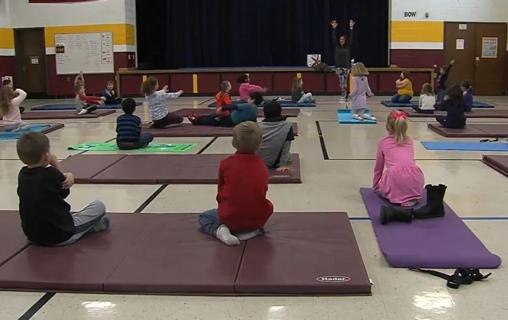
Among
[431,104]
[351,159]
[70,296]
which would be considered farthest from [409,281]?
[431,104]

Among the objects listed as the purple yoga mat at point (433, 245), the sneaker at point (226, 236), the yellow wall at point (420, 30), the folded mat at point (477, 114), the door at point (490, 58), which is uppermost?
the yellow wall at point (420, 30)

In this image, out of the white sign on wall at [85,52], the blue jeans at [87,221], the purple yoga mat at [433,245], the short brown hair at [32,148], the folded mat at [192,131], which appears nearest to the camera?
the purple yoga mat at [433,245]

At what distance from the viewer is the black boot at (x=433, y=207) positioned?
196 inches

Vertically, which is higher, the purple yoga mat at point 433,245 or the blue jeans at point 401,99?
the blue jeans at point 401,99

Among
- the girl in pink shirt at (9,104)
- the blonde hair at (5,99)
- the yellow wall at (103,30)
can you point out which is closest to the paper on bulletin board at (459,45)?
the yellow wall at (103,30)

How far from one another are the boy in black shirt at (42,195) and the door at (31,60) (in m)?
17.8

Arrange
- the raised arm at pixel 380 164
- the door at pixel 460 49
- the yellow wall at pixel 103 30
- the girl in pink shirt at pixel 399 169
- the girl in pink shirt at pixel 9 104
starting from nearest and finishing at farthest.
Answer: the girl in pink shirt at pixel 399 169
the raised arm at pixel 380 164
the girl in pink shirt at pixel 9 104
the door at pixel 460 49
the yellow wall at pixel 103 30

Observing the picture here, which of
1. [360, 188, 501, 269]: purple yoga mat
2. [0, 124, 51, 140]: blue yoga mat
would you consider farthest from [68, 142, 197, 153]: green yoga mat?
[360, 188, 501, 269]: purple yoga mat

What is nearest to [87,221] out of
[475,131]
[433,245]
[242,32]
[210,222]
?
[210,222]

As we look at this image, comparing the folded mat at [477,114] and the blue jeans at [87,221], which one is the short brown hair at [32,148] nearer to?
the blue jeans at [87,221]

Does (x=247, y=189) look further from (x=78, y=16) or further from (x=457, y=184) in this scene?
(x=78, y=16)

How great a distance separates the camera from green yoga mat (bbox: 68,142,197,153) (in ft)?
29.2

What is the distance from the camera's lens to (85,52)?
20188 millimetres

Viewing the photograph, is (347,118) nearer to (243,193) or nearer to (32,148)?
(243,193)
